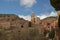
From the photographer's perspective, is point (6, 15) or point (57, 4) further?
point (6, 15)

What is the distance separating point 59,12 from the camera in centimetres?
692

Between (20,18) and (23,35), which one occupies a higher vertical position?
(20,18)

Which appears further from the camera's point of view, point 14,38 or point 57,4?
point 14,38

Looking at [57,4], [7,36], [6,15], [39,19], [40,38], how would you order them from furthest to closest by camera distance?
1. [39,19]
2. [6,15]
3. [40,38]
4. [7,36]
5. [57,4]

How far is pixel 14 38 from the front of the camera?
1998 inches

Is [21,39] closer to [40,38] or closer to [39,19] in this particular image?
[40,38]

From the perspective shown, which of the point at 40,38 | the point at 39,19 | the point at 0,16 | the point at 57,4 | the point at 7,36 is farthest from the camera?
the point at 39,19

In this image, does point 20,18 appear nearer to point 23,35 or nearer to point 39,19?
point 39,19

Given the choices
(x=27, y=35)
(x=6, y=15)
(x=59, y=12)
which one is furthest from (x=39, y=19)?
(x=59, y=12)

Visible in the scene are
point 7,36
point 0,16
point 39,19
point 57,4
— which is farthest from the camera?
point 39,19

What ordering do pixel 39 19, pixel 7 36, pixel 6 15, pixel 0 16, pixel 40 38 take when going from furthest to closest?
pixel 39 19
pixel 6 15
pixel 0 16
pixel 40 38
pixel 7 36

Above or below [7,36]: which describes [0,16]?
above

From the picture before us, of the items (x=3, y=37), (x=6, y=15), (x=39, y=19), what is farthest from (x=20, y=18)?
(x=3, y=37)

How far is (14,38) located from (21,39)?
3548mm
